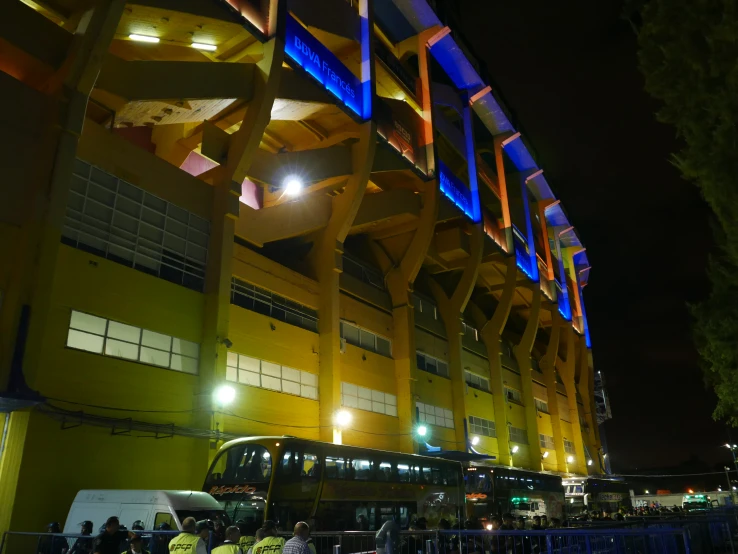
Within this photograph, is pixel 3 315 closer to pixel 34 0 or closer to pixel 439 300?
pixel 34 0

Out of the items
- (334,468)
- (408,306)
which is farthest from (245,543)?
(408,306)

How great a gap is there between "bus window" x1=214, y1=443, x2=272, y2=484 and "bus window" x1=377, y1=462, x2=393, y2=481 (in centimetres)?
441

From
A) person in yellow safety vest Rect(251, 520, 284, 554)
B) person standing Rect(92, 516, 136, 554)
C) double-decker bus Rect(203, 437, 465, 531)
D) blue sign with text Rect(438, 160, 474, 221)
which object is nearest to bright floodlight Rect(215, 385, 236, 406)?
double-decker bus Rect(203, 437, 465, 531)

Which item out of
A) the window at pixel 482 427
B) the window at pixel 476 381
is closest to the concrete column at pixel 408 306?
the window at pixel 476 381

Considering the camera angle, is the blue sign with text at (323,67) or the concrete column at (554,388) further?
the concrete column at (554,388)

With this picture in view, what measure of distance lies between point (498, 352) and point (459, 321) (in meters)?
5.69

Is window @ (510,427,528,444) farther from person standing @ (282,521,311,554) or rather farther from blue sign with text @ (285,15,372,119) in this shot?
person standing @ (282,521,311,554)

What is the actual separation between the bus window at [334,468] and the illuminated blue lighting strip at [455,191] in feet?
60.7

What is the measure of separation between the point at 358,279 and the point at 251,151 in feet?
36.0

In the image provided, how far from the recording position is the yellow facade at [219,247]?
47.1 feet

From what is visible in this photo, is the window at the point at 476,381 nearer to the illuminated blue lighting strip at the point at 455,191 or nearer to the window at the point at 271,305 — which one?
the illuminated blue lighting strip at the point at 455,191

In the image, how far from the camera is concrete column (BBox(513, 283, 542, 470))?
41594 millimetres

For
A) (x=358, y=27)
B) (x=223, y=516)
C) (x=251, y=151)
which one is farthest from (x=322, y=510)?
(x=358, y=27)

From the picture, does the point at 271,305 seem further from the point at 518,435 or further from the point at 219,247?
the point at 518,435
